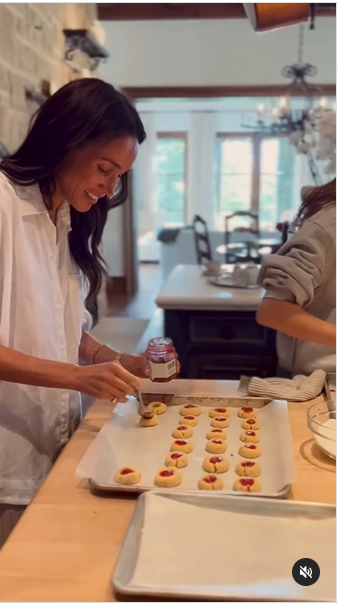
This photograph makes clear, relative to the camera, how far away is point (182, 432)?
42.8 inches

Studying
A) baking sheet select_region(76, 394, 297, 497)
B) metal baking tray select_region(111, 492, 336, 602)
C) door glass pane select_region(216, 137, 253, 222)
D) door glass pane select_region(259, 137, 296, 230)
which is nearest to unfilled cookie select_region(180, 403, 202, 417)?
baking sheet select_region(76, 394, 297, 497)

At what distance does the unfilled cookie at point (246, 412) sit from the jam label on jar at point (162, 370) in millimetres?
163

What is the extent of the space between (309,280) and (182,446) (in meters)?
0.50

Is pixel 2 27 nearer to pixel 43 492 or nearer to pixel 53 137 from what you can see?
pixel 53 137

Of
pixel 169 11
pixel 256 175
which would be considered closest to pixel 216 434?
pixel 169 11

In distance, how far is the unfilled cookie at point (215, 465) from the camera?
958 millimetres

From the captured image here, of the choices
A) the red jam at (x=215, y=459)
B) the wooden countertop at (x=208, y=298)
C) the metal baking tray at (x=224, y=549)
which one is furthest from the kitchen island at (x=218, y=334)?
the metal baking tray at (x=224, y=549)

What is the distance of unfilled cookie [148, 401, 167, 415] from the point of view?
119 centimetres

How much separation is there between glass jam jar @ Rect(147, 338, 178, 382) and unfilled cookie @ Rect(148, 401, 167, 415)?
0.09 metres

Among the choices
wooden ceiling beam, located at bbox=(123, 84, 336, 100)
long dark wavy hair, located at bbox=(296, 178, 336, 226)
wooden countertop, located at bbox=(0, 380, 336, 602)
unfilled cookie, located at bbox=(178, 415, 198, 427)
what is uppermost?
wooden ceiling beam, located at bbox=(123, 84, 336, 100)

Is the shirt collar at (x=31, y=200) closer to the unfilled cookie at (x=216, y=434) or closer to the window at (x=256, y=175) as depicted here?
the unfilled cookie at (x=216, y=434)

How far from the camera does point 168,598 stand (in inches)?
26.4

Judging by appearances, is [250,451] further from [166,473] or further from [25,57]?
[25,57]

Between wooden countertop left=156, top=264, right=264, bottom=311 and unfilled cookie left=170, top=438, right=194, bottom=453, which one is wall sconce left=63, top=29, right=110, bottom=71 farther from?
unfilled cookie left=170, top=438, right=194, bottom=453
